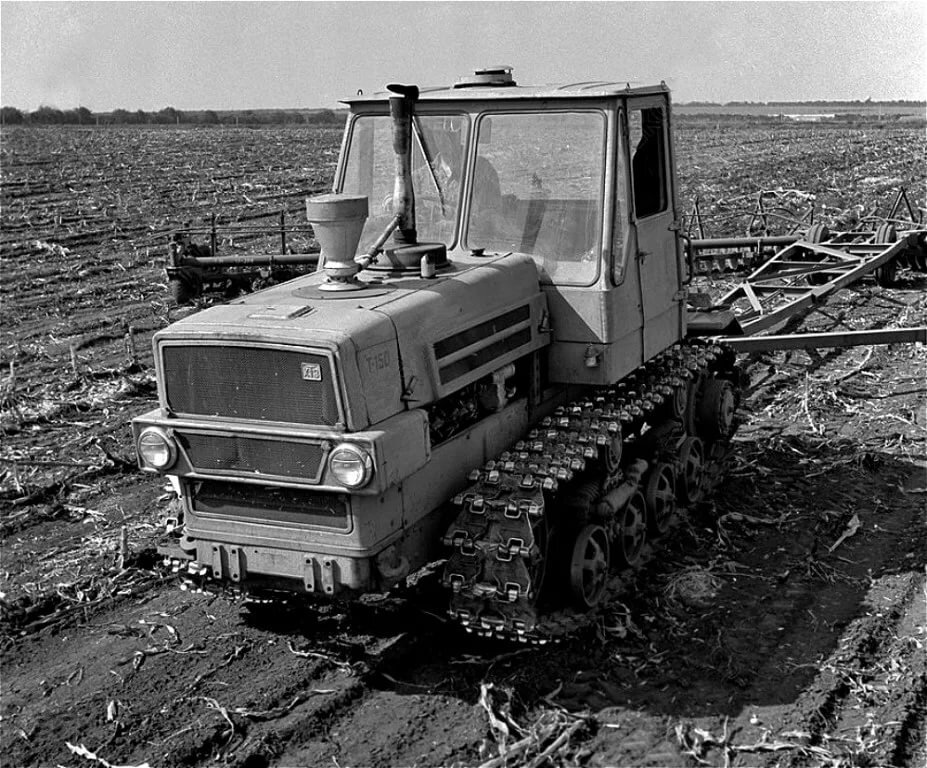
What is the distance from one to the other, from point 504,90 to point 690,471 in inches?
142

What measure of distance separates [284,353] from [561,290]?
7.92 feet

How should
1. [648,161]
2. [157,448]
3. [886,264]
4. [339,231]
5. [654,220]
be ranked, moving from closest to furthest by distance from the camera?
[157,448] → [339,231] → [654,220] → [648,161] → [886,264]

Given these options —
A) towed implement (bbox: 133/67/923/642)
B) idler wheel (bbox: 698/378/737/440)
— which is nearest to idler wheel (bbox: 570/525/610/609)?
towed implement (bbox: 133/67/923/642)

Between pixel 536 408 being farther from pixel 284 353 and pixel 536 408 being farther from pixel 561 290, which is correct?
pixel 284 353

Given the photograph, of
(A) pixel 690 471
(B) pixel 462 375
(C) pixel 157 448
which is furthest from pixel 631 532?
(C) pixel 157 448

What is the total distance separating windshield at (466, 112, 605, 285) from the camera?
7988mm

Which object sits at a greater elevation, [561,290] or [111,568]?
[561,290]

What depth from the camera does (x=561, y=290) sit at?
8.03 m

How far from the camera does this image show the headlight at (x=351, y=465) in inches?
247

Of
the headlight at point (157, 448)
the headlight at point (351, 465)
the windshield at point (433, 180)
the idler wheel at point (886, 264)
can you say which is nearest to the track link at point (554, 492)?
the headlight at point (351, 465)

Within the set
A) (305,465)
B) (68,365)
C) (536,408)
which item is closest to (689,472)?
(536,408)

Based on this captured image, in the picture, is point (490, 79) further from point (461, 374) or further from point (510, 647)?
point (510, 647)

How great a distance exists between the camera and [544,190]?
26.5 ft

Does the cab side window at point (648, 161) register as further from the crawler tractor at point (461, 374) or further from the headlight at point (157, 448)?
the headlight at point (157, 448)
